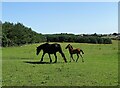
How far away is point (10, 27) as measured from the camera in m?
111

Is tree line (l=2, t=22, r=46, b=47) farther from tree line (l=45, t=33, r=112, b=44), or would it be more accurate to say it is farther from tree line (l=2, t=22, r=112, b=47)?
tree line (l=45, t=33, r=112, b=44)

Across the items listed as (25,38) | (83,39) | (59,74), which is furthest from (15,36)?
(59,74)

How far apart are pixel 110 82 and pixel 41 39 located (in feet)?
350

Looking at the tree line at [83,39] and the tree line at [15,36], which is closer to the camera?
the tree line at [83,39]

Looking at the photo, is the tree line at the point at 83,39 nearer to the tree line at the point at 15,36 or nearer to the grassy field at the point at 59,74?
the tree line at the point at 15,36

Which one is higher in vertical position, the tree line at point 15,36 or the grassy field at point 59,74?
the tree line at point 15,36

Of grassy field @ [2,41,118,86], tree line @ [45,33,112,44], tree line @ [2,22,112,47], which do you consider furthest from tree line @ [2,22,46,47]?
grassy field @ [2,41,118,86]

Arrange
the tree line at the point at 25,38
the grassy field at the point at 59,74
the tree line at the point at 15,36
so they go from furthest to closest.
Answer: the tree line at the point at 15,36 < the tree line at the point at 25,38 < the grassy field at the point at 59,74

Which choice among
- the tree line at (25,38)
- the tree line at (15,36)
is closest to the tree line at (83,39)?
the tree line at (25,38)

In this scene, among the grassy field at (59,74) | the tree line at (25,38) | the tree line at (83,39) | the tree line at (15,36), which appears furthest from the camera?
the tree line at (15,36)

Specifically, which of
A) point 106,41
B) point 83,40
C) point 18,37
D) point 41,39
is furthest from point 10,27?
point 106,41

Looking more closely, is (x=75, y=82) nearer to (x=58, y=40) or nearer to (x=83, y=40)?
(x=83, y=40)

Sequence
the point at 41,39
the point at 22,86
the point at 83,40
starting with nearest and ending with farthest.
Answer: the point at 22,86 → the point at 83,40 → the point at 41,39

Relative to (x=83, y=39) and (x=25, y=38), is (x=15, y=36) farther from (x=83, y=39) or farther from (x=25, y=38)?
(x=83, y=39)
